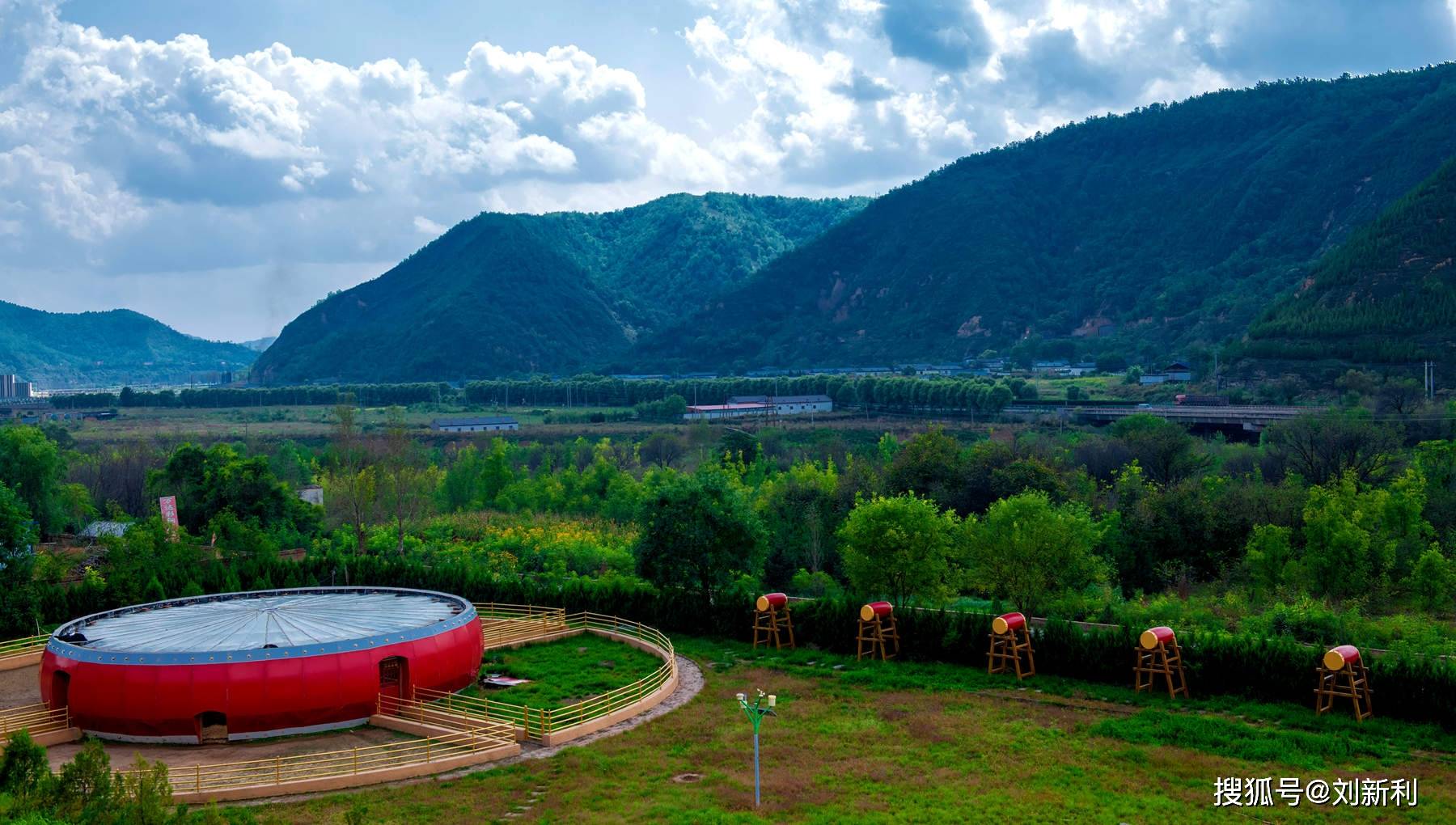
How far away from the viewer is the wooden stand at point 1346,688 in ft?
91.1

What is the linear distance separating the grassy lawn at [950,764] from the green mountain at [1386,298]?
7874 cm

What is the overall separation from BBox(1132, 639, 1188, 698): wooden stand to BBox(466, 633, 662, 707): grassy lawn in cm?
1372

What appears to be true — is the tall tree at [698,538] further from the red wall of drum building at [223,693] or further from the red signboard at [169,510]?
the red signboard at [169,510]

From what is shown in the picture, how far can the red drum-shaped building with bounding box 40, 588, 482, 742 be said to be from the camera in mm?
27703

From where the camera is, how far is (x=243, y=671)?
2789 centimetres

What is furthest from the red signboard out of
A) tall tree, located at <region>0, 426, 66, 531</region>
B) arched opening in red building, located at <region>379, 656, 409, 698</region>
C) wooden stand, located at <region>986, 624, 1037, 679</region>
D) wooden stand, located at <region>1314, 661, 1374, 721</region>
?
wooden stand, located at <region>1314, 661, 1374, 721</region>

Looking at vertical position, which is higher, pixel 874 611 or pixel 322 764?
pixel 874 611

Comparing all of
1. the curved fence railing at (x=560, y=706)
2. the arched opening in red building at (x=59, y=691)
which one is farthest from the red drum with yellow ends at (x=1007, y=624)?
the arched opening in red building at (x=59, y=691)

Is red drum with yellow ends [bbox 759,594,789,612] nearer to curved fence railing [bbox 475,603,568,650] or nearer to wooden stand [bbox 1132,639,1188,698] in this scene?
curved fence railing [bbox 475,603,568,650]

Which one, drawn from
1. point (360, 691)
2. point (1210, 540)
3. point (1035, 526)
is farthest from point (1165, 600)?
point (360, 691)

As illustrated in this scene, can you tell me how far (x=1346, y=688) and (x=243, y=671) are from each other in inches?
1038

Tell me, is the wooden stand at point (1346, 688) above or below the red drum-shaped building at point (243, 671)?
below

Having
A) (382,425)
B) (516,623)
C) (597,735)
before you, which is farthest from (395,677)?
(382,425)

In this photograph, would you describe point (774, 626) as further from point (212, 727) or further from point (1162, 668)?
point (212, 727)
